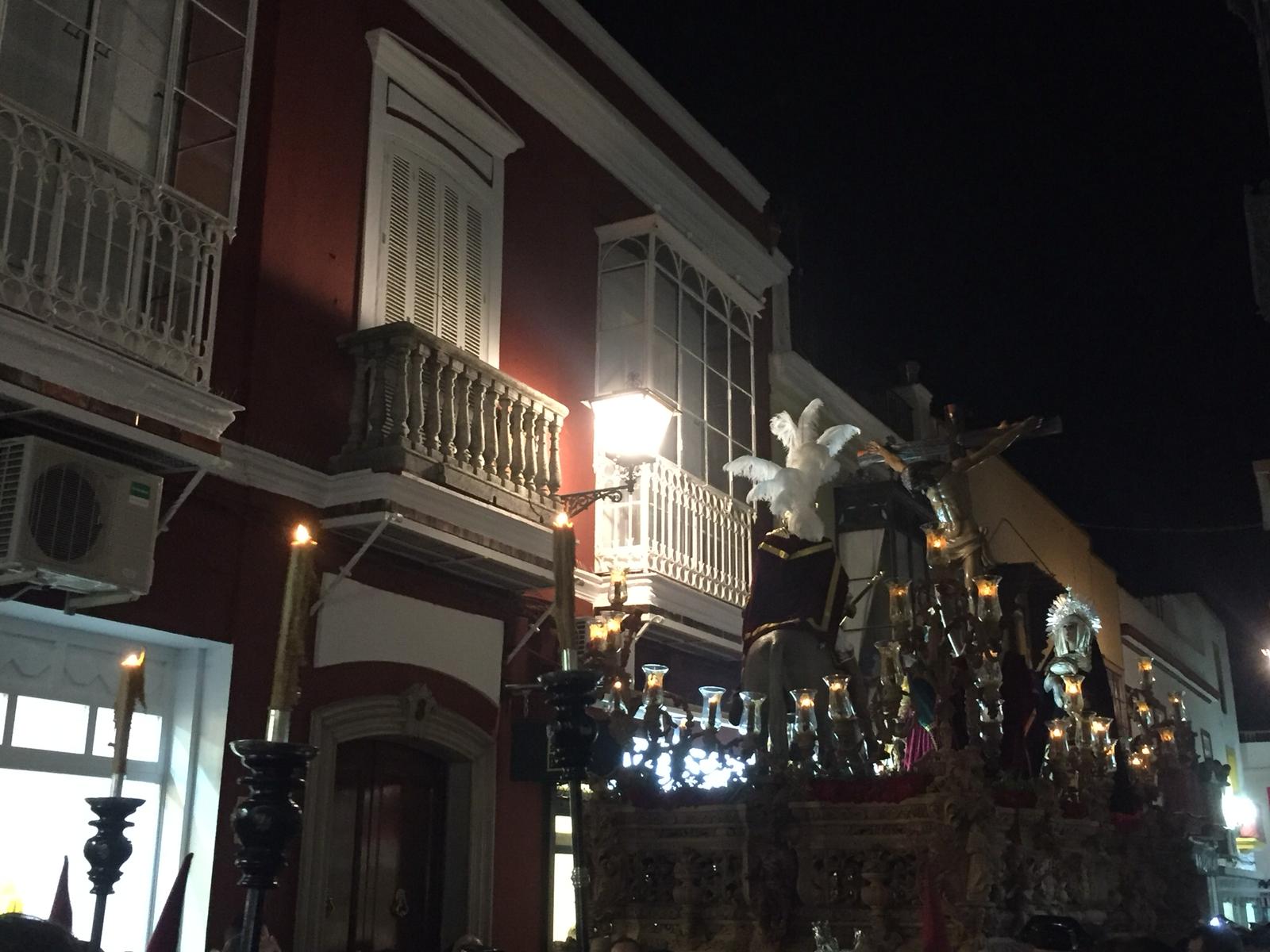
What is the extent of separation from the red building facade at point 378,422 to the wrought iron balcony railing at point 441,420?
2cm

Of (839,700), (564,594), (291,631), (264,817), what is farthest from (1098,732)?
(291,631)

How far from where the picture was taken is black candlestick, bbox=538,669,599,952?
3596 mm

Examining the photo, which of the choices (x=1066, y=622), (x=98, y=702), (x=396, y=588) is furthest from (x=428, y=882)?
(x=1066, y=622)

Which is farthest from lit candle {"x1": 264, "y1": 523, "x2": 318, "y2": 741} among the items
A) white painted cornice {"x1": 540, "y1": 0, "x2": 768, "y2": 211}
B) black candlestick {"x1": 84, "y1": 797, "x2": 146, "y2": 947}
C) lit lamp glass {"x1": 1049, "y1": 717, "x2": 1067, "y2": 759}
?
white painted cornice {"x1": 540, "y1": 0, "x2": 768, "y2": 211}

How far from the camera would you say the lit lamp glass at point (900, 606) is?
6.41m

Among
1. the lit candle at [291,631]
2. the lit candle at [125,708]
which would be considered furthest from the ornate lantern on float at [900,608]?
the lit candle at [291,631]

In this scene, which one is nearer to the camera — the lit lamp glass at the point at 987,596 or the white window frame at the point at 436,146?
the lit lamp glass at the point at 987,596

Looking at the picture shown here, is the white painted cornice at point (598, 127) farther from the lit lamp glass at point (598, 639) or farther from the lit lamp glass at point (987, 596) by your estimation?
the lit lamp glass at point (987, 596)

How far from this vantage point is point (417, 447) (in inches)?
315

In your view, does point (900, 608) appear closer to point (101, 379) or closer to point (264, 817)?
Result: point (101, 379)

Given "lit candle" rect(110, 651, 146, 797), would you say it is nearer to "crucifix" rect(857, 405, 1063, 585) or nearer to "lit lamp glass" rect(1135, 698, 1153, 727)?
"crucifix" rect(857, 405, 1063, 585)

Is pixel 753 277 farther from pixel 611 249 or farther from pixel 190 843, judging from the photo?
pixel 190 843

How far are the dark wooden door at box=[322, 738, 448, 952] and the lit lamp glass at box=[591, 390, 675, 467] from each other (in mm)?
2443

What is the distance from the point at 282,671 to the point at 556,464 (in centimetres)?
695
